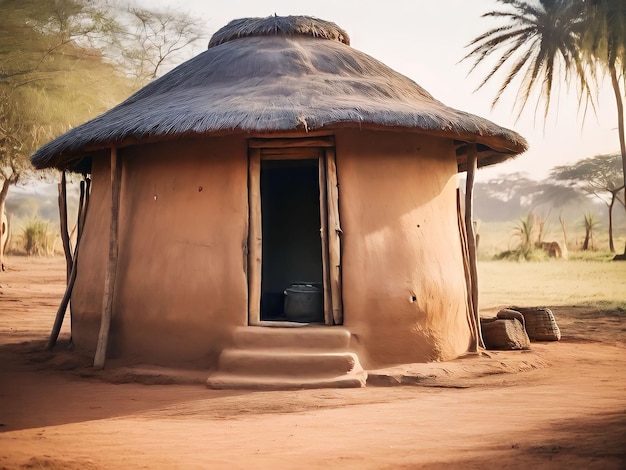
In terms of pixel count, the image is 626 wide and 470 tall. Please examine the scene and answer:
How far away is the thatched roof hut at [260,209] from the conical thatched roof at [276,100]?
0.03 metres

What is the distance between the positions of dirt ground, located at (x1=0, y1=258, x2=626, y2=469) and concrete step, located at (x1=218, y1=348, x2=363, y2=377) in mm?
321

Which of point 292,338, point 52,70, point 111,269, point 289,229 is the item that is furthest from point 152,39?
point 292,338

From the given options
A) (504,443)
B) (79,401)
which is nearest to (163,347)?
(79,401)

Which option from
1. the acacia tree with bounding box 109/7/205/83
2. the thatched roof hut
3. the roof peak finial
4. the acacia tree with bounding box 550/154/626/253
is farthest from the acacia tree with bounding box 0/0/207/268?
the acacia tree with bounding box 550/154/626/253

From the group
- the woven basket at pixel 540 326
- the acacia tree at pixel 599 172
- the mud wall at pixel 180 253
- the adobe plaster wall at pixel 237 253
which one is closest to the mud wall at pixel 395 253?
the adobe plaster wall at pixel 237 253

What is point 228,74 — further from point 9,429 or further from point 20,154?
point 20,154

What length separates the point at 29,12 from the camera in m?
17.0

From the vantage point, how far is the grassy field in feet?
49.1

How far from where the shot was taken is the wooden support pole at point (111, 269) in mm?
6875

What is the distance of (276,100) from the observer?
22.3ft

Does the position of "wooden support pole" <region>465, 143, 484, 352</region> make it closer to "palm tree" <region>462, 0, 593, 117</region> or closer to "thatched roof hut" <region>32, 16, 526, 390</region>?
"thatched roof hut" <region>32, 16, 526, 390</region>

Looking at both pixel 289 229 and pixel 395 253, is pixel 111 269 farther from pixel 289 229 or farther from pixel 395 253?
pixel 289 229

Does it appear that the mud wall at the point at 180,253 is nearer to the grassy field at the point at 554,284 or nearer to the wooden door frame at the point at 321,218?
the wooden door frame at the point at 321,218

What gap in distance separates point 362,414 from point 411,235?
2.42m
